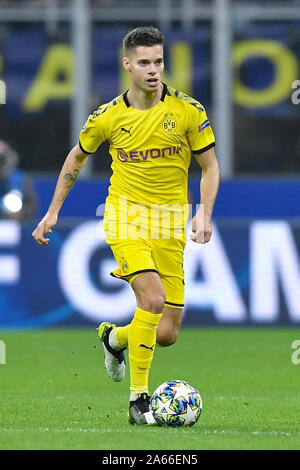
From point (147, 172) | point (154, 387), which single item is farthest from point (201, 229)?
point (154, 387)

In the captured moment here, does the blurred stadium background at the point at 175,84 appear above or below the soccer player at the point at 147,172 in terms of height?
above

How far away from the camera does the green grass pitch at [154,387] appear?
5.96m

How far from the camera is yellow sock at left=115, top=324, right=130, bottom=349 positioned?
7.37 m

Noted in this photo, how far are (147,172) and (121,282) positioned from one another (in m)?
5.89

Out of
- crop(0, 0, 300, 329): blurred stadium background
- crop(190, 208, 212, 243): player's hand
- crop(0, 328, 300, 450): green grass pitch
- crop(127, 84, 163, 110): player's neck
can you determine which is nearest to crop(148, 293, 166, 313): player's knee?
crop(190, 208, 212, 243): player's hand

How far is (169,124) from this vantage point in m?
6.95

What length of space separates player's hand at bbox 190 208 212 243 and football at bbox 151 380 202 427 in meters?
0.85

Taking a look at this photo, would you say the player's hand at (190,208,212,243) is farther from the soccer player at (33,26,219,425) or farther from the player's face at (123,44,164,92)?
the player's face at (123,44,164,92)

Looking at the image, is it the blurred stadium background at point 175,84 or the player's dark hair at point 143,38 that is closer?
the player's dark hair at point 143,38

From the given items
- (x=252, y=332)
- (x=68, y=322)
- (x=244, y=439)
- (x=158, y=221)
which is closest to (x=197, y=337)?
(x=252, y=332)

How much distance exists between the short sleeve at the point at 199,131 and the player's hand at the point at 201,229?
48 cm

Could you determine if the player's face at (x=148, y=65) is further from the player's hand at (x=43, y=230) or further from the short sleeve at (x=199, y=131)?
the player's hand at (x=43, y=230)

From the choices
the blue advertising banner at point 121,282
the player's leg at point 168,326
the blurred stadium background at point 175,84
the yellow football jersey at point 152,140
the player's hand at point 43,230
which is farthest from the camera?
the blurred stadium background at point 175,84

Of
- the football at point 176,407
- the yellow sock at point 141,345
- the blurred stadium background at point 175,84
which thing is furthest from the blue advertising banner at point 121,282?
the football at point 176,407
